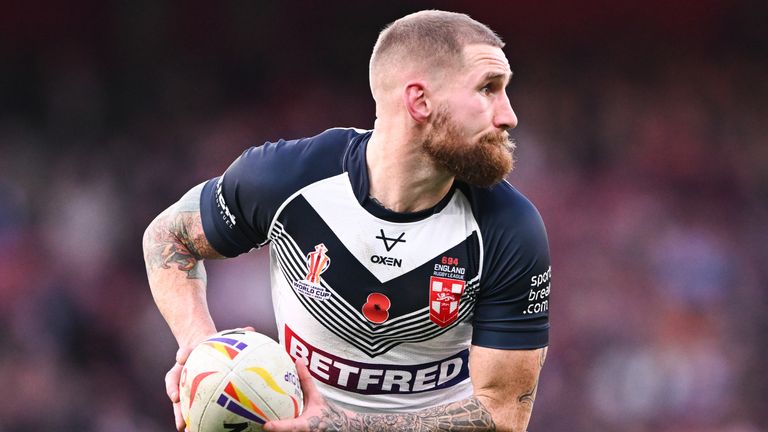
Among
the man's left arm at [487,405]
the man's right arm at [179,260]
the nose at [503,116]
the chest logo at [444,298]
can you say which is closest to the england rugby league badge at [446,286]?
the chest logo at [444,298]

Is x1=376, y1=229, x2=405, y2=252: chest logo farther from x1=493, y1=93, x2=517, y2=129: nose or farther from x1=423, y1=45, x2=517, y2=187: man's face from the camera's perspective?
x1=493, y1=93, x2=517, y2=129: nose

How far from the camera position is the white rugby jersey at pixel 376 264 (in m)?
4.59

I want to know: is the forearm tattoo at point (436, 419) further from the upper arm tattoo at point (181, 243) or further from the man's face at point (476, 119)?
the upper arm tattoo at point (181, 243)

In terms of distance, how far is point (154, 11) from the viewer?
13.7m

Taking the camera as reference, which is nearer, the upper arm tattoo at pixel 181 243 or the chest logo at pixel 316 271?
the chest logo at pixel 316 271

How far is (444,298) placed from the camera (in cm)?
461

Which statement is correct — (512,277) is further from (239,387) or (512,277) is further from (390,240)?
(239,387)

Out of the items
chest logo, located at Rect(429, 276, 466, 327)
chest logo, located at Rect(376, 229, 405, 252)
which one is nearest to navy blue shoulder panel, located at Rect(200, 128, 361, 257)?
chest logo, located at Rect(376, 229, 405, 252)

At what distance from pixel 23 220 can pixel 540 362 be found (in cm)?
890

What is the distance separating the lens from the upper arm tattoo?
16.4 ft

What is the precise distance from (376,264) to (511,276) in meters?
0.58

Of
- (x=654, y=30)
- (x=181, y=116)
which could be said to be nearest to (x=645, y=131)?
(x=654, y=30)

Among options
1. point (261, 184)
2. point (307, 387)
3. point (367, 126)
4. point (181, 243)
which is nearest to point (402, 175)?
point (261, 184)

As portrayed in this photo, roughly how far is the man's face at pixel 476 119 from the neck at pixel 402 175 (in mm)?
105
